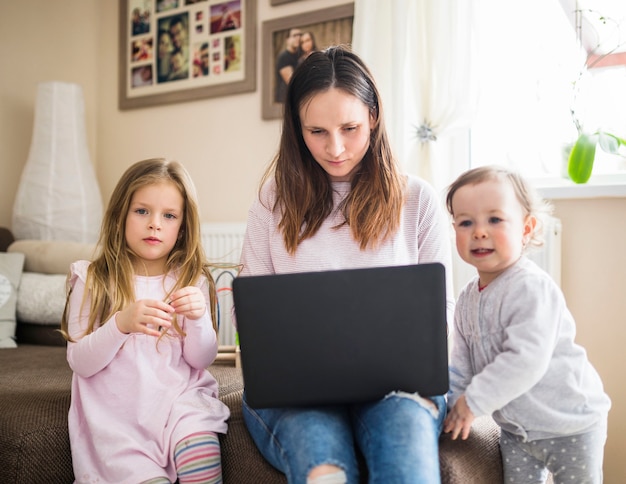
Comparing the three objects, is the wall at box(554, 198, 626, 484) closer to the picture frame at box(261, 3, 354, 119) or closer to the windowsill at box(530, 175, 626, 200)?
the windowsill at box(530, 175, 626, 200)

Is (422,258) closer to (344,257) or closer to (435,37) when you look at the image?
(344,257)

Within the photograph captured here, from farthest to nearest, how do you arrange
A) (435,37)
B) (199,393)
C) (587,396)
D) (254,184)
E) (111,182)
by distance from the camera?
(111,182), (254,184), (435,37), (199,393), (587,396)

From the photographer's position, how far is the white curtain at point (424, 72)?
6.73 ft

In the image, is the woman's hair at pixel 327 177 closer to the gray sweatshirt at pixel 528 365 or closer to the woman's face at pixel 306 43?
the gray sweatshirt at pixel 528 365

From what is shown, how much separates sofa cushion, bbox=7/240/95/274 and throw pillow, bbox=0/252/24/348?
10 cm

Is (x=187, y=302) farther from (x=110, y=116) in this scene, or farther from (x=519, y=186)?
(x=110, y=116)

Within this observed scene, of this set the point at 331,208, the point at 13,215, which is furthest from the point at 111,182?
the point at 331,208

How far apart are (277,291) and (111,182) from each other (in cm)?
256

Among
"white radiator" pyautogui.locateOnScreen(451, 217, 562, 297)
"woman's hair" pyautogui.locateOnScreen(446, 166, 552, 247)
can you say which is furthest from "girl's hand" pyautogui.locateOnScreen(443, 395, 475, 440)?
"white radiator" pyautogui.locateOnScreen(451, 217, 562, 297)

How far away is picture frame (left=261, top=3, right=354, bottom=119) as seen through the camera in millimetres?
2396

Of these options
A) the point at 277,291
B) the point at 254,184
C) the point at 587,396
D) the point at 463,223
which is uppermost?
the point at 254,184

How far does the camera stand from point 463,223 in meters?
1.14

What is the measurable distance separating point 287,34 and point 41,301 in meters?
1.46

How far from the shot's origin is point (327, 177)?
134 cm
